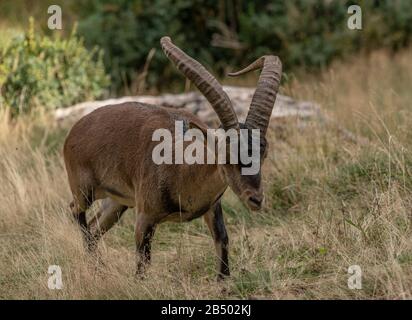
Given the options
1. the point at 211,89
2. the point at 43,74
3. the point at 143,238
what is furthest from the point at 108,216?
the point at 43,74

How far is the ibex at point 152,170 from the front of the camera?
617 centimetres

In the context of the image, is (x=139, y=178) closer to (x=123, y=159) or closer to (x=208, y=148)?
(x=123, y=159)

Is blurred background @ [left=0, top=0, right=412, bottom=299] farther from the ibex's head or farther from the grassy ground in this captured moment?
the ibex's head

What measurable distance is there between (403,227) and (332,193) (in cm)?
150

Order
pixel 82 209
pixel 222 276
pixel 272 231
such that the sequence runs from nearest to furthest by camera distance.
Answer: pixel 222 276 < pixel 82 209 < pixel 272 231

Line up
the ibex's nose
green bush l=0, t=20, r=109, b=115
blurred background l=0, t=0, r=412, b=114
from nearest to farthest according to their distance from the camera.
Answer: the ibex's nose
green bush l=0, t=20, r=109, b=115
blurred background l=0, t=0, r=412, b=114

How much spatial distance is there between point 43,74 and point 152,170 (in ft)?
19.6

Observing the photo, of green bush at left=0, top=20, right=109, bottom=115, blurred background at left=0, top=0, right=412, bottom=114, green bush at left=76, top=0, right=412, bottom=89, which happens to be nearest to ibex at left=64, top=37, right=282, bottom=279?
green bush at left=0, top=20, right=109, bottom=115

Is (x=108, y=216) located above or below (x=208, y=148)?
below

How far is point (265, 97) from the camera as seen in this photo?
631 centimetres

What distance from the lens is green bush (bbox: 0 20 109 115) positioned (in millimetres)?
11906

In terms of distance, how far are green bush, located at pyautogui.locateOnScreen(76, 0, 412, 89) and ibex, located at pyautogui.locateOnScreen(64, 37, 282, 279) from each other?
9.04 meters
